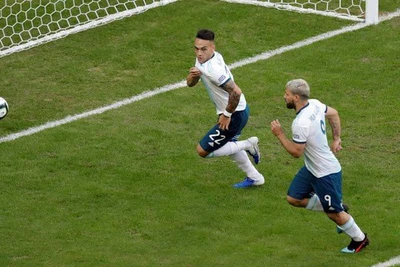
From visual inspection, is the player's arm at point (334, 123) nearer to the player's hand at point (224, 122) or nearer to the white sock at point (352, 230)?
the white sock at point (352, 230)

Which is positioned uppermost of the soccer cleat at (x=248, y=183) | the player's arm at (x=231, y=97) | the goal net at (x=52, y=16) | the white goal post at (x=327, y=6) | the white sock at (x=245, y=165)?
the player's arm at (x=231, y=97)

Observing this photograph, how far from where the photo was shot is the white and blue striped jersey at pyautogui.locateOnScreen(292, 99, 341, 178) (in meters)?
11.1

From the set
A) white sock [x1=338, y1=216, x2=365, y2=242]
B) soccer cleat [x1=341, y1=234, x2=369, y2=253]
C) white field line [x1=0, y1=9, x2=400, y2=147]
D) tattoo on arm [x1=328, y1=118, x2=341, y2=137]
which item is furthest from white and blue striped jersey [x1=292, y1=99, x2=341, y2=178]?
white field line [x1=0, y1=9, x2=400, y2=147]

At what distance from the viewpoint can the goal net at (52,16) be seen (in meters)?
18.2

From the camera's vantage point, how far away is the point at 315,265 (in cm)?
1129

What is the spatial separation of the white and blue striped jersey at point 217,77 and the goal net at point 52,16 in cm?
578

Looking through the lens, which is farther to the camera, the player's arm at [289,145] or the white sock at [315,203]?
the white sock at [315,203]

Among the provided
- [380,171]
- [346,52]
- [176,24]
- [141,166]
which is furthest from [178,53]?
[380,171]

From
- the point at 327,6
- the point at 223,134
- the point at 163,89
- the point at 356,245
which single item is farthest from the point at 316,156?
the point at 327,6

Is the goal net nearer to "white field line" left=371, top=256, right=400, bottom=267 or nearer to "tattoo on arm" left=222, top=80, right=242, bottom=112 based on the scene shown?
"tattoo on arm" left=222, top=80, right=242, bottom=112

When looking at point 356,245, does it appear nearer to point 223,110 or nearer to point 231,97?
point 231,97

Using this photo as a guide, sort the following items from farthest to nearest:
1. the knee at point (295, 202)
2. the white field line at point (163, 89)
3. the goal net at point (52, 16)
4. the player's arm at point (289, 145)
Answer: the goal net at point (52, 16)
the white field line at point (163, 89)
the knee at point (295, 202)
the player's arm at point (289, 145)

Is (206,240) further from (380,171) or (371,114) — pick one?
(371,114)

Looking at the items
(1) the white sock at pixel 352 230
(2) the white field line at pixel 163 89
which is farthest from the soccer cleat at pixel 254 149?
(2) the white field line at pixel 163 89
